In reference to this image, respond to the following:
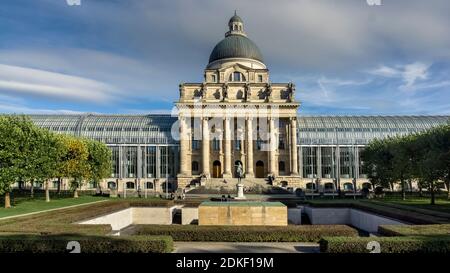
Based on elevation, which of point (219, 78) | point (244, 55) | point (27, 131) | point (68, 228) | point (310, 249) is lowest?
point (310, 249)

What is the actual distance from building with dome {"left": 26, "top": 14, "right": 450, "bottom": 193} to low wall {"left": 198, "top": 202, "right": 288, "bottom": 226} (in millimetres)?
46767

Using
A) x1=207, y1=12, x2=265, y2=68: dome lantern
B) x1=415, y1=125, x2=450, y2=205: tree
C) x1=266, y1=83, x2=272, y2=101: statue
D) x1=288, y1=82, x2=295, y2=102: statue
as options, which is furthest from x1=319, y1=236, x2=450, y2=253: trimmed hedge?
x1=207, y1=12, x2=265, y2=68: dome lantern

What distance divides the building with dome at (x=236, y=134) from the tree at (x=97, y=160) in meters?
17.1

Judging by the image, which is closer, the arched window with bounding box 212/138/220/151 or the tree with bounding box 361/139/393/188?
the tree with bounding box 361/139/393/188

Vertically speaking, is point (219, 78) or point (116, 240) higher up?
point (219, 78)

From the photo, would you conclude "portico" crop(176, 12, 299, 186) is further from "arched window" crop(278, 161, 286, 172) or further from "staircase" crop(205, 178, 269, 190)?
"staircase" crop(205, 178, 269, 190)

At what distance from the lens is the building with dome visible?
280 ft

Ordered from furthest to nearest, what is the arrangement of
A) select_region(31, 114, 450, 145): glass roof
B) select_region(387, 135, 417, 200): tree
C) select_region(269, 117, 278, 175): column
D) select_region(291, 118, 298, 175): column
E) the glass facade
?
select_region(31, 114, 450, 145): glass roof < the glass facade < select_region(291, 118, 298, 175): column < select_region(269, 117, 278, 175): column < select_region(387, 135, 417, 200): tree

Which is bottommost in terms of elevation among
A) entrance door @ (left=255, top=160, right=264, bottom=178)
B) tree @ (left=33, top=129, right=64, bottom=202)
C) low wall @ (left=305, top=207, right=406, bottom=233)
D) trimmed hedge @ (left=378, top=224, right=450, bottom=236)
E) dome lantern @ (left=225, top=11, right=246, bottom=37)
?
low wall @ (left=305, top=207, right=406, bottom=233)

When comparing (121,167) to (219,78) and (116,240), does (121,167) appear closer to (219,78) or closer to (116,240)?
(219,78)
